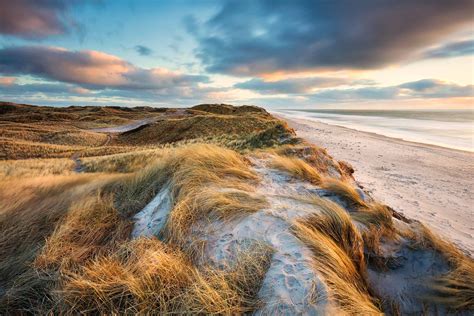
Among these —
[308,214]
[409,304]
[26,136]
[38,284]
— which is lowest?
[26,136]

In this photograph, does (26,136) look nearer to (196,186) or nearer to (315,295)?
(196,186)

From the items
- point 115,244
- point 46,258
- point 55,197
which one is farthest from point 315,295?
point 55,197

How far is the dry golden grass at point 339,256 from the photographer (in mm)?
1863

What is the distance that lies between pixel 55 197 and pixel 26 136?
2783cm

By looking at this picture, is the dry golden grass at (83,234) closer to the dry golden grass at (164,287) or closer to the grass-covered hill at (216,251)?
the grass-covered hill at (216,251)

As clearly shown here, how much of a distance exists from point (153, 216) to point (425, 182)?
10.2 meters

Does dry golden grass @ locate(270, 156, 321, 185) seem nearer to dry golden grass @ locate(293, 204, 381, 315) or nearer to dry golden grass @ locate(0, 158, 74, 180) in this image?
dry golden grass @ locate(293, 204, 381, 315)

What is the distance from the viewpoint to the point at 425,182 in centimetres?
953

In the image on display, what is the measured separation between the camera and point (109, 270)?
2.13 m

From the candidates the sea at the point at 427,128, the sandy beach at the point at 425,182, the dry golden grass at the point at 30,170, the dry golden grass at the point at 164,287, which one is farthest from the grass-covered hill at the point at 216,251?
the sea at the point at 427,128

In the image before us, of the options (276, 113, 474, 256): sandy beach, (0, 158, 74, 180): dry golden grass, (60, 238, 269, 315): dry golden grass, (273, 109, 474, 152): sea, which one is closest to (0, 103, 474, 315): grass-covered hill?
(60, 238, 269, 315): dry golden grass

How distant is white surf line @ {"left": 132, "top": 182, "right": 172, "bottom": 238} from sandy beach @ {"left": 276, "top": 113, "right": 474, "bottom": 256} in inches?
211

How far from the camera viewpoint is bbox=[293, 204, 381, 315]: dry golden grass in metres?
1.86

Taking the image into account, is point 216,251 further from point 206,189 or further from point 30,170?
point 30,170
